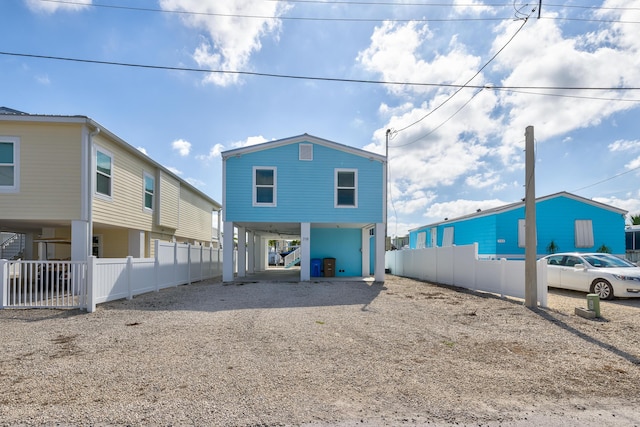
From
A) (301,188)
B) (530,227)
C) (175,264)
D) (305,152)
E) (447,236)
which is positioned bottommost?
(175,264)

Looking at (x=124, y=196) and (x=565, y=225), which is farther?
(x=565, y=225)

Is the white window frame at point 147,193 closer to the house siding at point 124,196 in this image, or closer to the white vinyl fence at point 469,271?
the house siding at point 124,196

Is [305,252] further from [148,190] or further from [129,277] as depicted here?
[148,190]

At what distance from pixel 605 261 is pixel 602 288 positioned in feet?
3.54

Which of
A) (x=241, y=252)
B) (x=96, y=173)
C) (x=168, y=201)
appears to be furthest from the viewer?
(x=168, y=201)

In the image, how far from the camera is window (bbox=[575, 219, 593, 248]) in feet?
57.9

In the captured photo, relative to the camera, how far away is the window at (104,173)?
11898mm

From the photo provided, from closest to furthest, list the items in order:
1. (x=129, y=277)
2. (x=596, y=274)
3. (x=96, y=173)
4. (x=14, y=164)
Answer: (x=129, y=277)
(x=596, y=274)
(x=14, y=164)
(x=96, y=173)

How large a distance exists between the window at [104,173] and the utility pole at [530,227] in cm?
1254

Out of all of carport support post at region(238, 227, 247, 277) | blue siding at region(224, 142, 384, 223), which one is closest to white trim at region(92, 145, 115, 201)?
blue siding at region(224, 142, 384, 223)

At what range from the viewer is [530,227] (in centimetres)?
911

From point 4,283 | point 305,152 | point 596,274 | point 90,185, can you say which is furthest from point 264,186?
point 596,274

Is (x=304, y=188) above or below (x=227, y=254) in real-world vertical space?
Result: above

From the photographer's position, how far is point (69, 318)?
7746 mm
